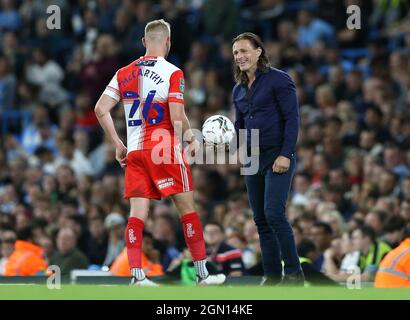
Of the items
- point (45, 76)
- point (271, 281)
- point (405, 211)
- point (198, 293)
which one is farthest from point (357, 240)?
point (45, 76)

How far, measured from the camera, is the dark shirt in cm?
1005

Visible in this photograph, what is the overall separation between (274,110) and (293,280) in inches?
59.1

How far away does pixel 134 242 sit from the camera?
9852mm

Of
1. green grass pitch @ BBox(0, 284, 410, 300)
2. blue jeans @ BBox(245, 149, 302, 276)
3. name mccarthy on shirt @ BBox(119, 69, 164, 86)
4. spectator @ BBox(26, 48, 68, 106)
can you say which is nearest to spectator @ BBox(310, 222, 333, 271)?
blue jeans @ BBox(245, 149, 302, 276)

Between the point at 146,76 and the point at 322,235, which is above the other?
the point at 146,76

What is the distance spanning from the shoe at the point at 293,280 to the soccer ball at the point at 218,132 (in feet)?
4.27

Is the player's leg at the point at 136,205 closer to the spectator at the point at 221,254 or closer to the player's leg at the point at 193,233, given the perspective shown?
the player's leg at the point at 193,233

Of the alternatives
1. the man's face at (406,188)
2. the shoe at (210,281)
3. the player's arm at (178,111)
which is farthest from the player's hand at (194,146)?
the man's face at (406,188)

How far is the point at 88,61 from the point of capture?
71.2 feet

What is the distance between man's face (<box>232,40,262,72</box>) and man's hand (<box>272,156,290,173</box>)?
0.88m

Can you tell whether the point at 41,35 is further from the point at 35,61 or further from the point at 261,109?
the point at 261,109

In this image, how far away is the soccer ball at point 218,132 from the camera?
10125mm

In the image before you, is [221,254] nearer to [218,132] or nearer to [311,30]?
[218,132]
